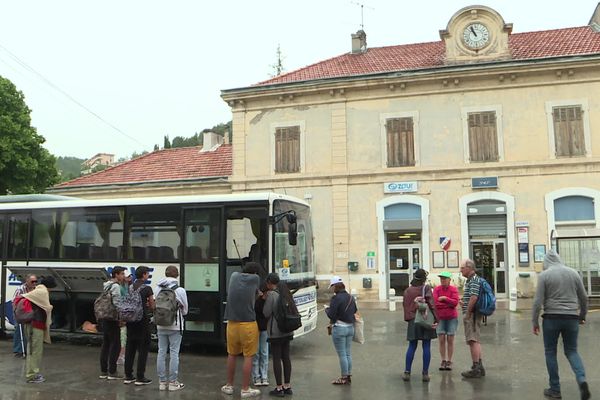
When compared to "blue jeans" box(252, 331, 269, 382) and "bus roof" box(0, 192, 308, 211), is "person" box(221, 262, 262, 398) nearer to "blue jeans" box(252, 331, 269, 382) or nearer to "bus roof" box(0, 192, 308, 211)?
"blue jeans" box(252, 331, 269, 382)

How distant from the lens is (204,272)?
34.7 ft

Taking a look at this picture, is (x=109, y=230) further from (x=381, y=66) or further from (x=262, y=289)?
(x=381, y=66)

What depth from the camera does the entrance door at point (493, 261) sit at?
1995 cm

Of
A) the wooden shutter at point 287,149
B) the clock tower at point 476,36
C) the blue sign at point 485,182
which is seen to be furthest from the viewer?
the wooden shutter at point 287,149

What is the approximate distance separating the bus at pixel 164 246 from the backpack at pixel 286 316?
2165 mm

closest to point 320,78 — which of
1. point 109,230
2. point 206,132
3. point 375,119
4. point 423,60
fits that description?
point 375,119

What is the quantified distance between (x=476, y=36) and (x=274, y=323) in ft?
55.0

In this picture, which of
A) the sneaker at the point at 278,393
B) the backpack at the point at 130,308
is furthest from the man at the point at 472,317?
the backpack at the point at 130,308

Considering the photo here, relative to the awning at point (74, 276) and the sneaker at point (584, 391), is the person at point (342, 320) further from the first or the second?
the awning at point (74, 276)

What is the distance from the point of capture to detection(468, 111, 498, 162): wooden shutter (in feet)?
65.8

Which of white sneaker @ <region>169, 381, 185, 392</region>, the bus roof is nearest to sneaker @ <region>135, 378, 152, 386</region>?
white sneaker @ <region>169, 381, 185, 392</region>

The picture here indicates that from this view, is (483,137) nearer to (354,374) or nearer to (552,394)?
(354,374)

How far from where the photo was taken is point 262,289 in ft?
26.8

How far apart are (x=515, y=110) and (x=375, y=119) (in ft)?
16.4
